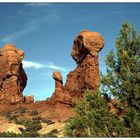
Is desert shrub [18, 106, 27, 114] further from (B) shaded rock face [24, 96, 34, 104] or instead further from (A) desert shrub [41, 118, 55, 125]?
(B) shaded rock face [24, 96, 34, 104]

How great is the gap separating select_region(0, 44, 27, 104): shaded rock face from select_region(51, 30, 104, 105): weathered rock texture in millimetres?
9100

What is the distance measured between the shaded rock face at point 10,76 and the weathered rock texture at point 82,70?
9.10 metres

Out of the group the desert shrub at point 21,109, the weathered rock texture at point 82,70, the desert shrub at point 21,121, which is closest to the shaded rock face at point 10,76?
the desert shrub at point 21,109

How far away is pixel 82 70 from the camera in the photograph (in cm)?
7788

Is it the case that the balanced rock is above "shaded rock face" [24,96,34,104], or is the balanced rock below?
above

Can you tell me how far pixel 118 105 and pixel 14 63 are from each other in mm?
63432

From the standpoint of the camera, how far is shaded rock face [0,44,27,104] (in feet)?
265

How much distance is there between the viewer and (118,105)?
72.3ft

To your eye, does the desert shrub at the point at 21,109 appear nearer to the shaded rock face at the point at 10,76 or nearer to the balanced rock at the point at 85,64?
the shaded rock face at the point at 10,76

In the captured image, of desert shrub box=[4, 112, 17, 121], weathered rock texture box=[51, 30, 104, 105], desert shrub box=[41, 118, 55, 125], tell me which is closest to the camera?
desert shrub box=[41, 118, 55, 125]

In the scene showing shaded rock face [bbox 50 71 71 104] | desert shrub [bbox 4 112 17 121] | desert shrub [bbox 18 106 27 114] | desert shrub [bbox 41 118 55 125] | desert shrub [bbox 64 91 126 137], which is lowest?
desert shrub [bbox 64 91 126 137]

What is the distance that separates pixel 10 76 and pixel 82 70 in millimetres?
17020

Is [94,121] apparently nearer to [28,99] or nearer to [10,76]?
[10,76]

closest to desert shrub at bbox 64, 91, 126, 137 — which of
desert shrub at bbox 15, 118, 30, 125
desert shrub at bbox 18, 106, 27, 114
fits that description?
desert shrub at bbox 15, 118, 30, 125
